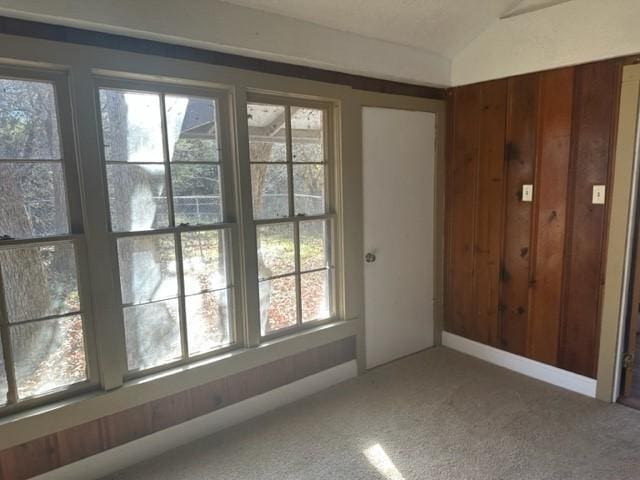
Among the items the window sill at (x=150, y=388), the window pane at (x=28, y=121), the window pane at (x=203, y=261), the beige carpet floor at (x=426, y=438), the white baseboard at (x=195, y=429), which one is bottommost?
the beige carpet floor at (x=426, y=438)

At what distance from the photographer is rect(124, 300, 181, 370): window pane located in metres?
2.16

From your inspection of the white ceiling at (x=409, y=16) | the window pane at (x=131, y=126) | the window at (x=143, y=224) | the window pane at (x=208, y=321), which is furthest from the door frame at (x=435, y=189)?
the window pane at (x=131, y=126)

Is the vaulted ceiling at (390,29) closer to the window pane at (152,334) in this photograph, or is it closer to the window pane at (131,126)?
the window pane at (131,126)

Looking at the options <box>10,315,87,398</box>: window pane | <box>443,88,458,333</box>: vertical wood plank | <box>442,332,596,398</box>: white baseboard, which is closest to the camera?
<box>10,315,87,398</box>: window pane

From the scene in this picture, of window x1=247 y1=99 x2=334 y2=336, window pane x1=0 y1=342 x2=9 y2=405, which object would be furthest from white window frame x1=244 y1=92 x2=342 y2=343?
window pane x1=0 y1=342 x2=9 y2=405

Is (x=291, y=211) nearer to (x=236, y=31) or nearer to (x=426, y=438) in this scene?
(x=236, y=31)

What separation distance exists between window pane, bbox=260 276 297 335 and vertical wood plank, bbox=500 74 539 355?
5.34 feet

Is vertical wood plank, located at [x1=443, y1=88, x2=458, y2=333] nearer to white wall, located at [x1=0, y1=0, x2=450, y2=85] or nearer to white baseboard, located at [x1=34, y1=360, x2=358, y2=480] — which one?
white wall, located at [x1=0, y1=0, x2=450, y2=85]

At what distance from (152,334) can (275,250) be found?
0.87 m

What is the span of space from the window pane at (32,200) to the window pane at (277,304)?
1164 millimetres

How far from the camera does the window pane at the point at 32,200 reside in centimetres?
180

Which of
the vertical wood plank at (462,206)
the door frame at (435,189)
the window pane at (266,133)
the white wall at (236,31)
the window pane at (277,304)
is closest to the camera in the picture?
the white wall at (236,31)

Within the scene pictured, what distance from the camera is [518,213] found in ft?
9.73

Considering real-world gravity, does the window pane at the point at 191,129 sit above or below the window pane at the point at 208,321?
above
